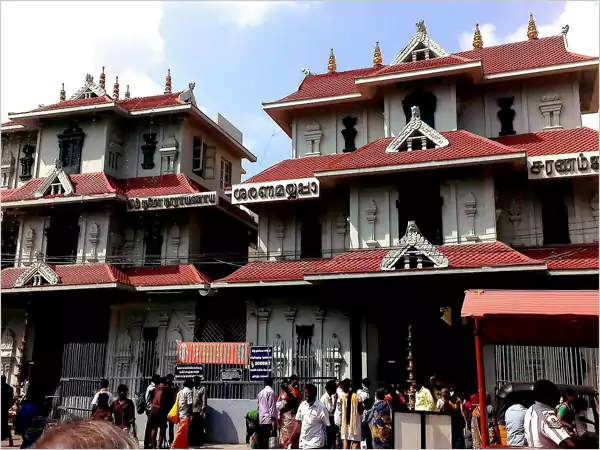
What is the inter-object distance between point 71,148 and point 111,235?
3.98 meters

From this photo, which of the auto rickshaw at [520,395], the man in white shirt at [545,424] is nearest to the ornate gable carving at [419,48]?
the auto rickshaw at [520,395]

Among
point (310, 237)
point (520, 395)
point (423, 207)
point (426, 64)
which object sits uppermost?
point (426, 64)

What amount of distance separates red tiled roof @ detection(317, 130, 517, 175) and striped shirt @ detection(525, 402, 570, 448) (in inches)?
423

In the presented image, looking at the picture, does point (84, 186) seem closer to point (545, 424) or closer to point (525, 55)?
point (525, 55)

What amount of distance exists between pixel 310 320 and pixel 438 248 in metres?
4.50

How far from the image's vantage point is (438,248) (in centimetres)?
1636

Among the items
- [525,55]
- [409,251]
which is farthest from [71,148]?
[525,55]

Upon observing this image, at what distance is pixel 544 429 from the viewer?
20.1 ft

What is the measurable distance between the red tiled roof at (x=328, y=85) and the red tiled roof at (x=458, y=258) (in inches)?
249

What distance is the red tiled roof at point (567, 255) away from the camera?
15.1 metres

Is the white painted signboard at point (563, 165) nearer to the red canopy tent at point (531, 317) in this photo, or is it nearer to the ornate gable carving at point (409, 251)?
the ornate gable carving at point (409, 251)

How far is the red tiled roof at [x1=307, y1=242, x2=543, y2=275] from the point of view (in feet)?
48.7

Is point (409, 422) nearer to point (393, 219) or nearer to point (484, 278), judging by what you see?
point (484, 278)

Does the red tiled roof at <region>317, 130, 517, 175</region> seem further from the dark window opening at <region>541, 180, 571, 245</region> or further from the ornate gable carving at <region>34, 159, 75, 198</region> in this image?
the ornate gable carving at <region>34, 159, 75, 198</region>
